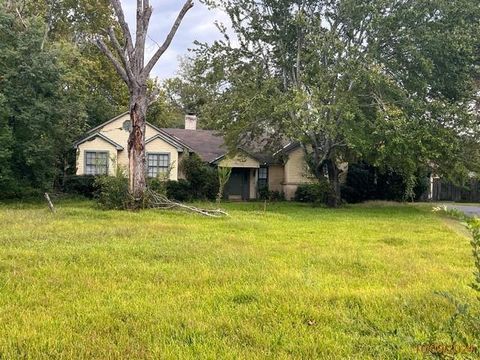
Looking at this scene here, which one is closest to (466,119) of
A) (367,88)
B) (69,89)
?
(367,88)

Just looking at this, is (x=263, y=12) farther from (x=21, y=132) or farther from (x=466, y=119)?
(x=21, y=132)

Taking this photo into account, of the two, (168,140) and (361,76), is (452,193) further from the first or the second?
(168,140)

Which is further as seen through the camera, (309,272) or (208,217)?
(208,217)

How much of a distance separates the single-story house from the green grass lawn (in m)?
14.5

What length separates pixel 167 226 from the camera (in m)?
12.5

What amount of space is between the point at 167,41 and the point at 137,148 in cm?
432

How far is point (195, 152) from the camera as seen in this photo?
26.4 metres

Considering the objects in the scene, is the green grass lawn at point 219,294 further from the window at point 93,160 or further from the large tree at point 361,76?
the window at point 93,160

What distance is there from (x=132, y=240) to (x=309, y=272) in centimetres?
429

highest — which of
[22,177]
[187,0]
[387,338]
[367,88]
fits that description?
[187,0]

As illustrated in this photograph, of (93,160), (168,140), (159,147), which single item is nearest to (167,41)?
(168,140)

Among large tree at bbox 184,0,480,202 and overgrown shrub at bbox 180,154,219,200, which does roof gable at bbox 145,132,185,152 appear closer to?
overgrown shrub at bbox 180,154,219,200

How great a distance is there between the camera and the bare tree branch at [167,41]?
709 inches

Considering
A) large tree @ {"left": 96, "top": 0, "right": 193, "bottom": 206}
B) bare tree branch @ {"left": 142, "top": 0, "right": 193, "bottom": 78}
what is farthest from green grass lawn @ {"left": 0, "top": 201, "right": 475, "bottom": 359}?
bare tree branch @ {"left": 142, "top": 0, "right": 193, "bottom": 78}
